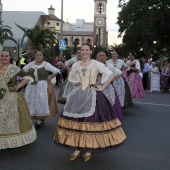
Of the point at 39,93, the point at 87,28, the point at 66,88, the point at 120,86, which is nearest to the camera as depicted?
the point at 39,93

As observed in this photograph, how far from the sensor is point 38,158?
16.8 ft

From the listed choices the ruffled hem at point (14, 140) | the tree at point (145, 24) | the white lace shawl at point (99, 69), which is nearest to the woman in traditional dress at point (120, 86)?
the white lace shawl at point (99, 69)

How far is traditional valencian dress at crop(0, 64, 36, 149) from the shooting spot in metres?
5.18

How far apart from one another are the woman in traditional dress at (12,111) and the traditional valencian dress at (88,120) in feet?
2.34

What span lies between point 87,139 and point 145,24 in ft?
92.9

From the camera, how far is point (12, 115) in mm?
5297

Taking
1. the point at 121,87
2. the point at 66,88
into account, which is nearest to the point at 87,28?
the point at 121,87

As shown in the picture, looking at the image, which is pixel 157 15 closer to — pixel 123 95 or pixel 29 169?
pixel 123 95

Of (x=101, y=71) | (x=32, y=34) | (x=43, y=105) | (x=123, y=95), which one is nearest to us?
(x=101, y=71)

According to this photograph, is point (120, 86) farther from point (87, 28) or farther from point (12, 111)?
point (87, 28)

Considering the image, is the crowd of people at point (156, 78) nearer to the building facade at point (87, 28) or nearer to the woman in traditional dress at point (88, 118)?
the woman in traditional dress at point (88, 118)

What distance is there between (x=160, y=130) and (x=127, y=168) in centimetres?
281

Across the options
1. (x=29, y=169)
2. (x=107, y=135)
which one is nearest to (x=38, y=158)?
(x=29, y=169)

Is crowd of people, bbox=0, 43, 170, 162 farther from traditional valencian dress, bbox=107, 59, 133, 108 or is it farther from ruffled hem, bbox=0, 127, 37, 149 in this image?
traditional valencian dress, bbox=107, 59, 133, 108
